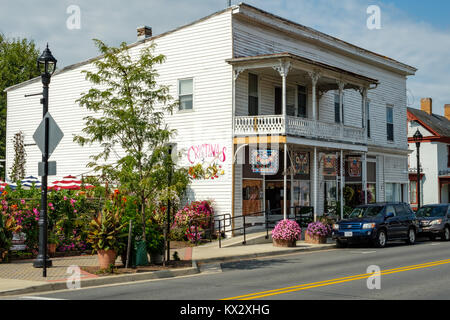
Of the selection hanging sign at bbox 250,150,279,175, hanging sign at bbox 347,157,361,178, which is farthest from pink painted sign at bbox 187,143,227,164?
hanging sign at bbox 347,157,361,178

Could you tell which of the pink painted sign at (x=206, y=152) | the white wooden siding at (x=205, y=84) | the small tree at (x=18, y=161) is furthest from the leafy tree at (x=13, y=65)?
the pink painted sign at (x=206, y=152)

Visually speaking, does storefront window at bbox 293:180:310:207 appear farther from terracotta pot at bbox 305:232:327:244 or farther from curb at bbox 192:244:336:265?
curb at bbox 192:244:336:265

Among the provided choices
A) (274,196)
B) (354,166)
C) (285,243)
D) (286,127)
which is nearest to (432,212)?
(354,166)

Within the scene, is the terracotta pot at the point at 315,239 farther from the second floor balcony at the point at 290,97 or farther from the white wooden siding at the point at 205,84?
the second floor balcony at the point at 290,97

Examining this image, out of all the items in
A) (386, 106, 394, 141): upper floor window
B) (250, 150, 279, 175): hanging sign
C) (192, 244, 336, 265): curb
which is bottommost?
(192, 244, 336, 265): curb

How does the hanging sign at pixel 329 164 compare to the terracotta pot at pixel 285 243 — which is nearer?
the terracotta pot at pixel 285 243

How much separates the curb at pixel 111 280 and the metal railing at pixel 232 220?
622 centimetres

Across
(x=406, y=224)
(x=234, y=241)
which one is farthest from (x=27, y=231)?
(x=406, y=224)

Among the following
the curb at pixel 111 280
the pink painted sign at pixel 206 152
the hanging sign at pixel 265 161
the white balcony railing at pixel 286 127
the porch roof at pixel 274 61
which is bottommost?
the curb at pixel 111 280

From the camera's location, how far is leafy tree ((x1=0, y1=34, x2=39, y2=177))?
1699 inches

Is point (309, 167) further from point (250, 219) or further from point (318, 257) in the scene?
point (318, 257)

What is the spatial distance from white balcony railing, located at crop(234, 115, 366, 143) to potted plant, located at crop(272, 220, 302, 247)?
390 cm

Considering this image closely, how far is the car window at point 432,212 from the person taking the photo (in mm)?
25212

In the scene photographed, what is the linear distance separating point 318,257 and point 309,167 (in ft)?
32.5
